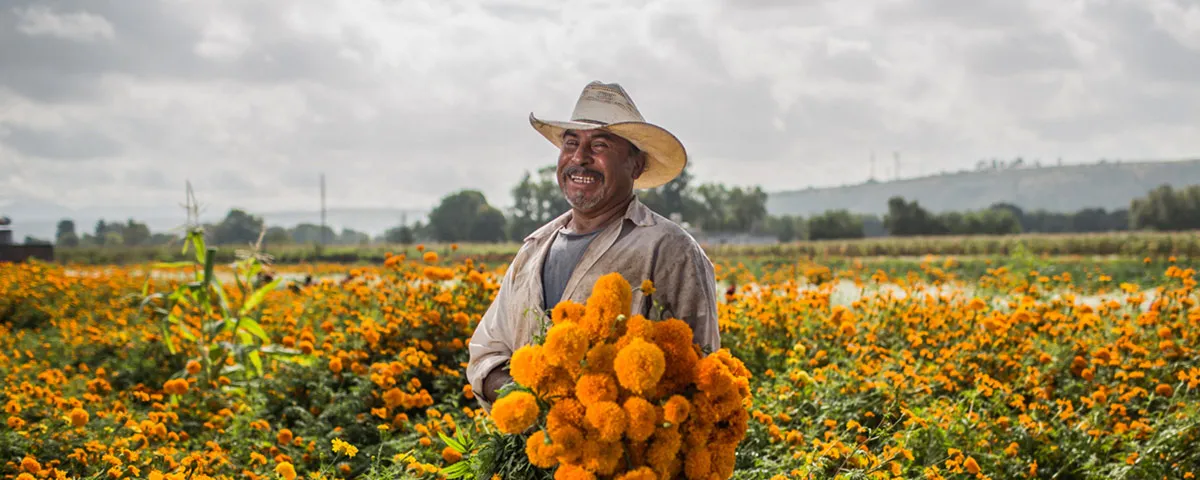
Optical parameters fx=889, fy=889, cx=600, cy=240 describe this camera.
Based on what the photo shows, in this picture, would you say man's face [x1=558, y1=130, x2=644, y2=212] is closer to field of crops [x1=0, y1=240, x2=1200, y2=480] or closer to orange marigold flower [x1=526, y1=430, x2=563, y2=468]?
field of crops [x1=0, y1=240, x2=1200, y2=480]

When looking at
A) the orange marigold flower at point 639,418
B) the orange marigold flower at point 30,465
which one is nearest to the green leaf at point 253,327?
the orange marigold flower at point 30,465

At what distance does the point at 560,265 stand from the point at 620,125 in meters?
0.42

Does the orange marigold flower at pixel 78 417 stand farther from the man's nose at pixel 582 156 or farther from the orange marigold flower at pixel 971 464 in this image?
the orange marigold flower at pixel 971 464

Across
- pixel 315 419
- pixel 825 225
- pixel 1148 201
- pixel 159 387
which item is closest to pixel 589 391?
pixel 315 419

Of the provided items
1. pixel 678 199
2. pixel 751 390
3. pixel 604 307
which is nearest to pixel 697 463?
pixel 604 307

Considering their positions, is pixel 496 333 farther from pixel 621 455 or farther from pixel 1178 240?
pixel 1178 240

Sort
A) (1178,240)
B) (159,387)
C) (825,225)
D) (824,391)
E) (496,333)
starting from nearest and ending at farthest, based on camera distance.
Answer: (496,333) → (824,391) → (159,387) → (1178,240) → (825,225)

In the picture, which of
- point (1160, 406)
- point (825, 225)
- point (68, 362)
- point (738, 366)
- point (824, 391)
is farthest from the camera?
point (825, 225)

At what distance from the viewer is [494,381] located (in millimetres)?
2379

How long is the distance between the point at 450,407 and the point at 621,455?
117 inches

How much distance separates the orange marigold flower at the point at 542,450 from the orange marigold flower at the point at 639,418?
15 cm

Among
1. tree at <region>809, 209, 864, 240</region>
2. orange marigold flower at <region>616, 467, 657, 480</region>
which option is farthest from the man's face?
tree at <region>809, 209, 864, 240</region>

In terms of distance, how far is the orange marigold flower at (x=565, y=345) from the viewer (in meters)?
1.85

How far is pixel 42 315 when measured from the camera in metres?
9.70
